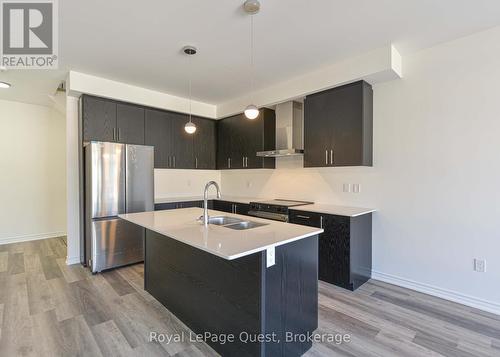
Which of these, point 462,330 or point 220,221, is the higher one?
point 220,221

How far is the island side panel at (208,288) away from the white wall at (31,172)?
3924 millimetres

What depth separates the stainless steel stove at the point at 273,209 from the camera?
365 centimetres

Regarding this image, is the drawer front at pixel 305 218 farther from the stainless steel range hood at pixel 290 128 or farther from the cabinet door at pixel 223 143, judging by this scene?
the cabinet door at pixel 223 143

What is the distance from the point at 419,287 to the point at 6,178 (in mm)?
6955

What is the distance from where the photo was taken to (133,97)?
4.14 m

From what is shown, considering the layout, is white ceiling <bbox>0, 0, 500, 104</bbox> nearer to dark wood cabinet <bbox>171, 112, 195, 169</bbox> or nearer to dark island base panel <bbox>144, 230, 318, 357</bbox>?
dark wood cabinet <bbox>171, 112, 195, 169</bbox>

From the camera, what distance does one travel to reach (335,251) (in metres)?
3.07

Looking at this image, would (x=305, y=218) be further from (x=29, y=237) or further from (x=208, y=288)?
(x=29, y=237)

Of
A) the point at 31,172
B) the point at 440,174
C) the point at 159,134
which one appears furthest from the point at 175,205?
the point at 440,174

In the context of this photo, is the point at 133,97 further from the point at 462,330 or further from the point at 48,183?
the point at 462,330

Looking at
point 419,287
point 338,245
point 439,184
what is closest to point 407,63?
point 439,184

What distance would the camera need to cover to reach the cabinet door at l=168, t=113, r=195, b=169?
4.76m

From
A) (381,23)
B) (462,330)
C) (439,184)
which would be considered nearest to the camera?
(462,330)

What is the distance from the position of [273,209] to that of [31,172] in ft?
16.2
